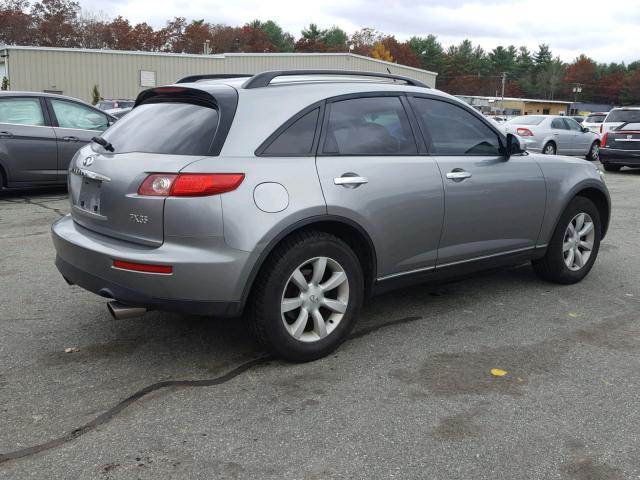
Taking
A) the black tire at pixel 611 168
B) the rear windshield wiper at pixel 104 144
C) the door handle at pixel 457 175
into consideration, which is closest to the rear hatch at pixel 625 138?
the black tire at pixel 611 168

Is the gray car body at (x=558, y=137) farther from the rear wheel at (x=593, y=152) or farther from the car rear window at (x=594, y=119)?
the car rear window at (x=594, y=119)

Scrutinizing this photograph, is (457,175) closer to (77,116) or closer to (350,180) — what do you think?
(350,180)

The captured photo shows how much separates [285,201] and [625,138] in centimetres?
1540

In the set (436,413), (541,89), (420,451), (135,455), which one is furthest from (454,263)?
(541,89)

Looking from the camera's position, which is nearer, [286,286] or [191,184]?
[191,184]

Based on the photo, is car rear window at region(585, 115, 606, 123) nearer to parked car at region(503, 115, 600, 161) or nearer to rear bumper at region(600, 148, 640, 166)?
parked car at region(503, 115, 600, 161)

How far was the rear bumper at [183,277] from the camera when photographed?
339 centimetres

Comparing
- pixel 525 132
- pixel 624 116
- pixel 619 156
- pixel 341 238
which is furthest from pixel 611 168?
pixel 341 238

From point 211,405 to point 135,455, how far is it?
0.54m

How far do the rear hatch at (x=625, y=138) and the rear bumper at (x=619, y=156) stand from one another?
0.31 feet

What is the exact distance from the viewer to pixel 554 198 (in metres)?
5.24

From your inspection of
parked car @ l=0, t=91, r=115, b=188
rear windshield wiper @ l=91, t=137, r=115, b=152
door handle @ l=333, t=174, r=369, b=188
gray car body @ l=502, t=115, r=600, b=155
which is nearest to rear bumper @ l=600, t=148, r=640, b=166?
gray car body @ l=502, t=115, r=600, b=155

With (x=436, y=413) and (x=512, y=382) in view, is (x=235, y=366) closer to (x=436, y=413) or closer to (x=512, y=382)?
(x=436, y=413)

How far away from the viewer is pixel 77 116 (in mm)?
10359
